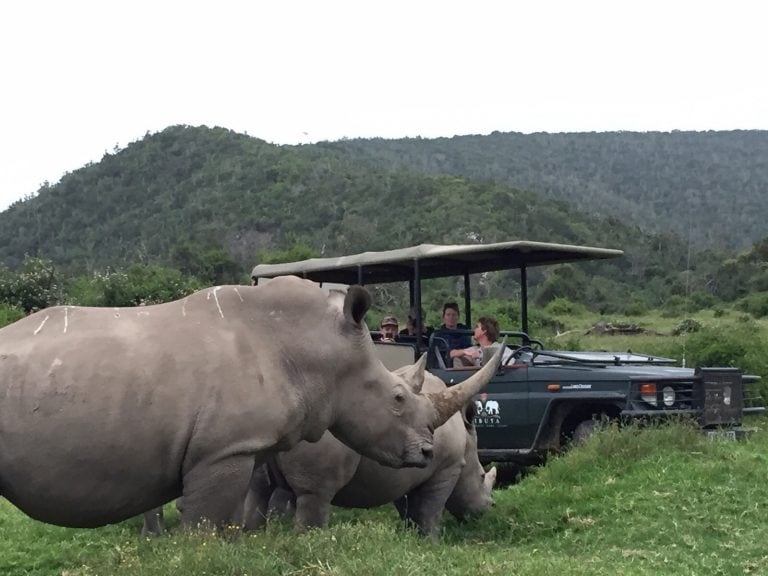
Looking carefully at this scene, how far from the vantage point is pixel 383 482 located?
24.1 ft

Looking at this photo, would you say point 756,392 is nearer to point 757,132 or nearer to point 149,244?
point 149,244

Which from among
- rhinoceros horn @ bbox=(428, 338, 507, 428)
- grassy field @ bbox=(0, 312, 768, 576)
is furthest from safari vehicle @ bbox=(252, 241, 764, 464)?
rhinoceros horn @ bbox=(428, 338, 507, 428)

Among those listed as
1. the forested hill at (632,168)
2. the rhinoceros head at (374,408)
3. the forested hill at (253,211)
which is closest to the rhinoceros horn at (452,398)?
the rhinoceros head at (374,408)

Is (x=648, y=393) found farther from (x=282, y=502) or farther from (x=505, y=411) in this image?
(x=282, y=502)

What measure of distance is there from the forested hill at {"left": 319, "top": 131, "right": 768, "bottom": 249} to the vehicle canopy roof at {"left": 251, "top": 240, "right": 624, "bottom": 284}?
60.4 meters

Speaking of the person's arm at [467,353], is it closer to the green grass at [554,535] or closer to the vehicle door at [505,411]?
the vehicle door at [505,411]

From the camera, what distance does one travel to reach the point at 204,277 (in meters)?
41.9

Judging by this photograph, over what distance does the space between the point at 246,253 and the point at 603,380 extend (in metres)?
45.2

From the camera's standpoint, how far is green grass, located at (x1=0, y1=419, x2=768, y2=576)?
16.3 feet

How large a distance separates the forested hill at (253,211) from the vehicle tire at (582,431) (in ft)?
102

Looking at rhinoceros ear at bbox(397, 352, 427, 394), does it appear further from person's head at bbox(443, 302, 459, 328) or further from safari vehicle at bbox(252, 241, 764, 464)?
person's head at bbox(443, 302, 459, 328)

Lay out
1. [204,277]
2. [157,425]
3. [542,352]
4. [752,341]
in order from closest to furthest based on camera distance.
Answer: [157,425] < [542,352] < [752,341] < [204,277]

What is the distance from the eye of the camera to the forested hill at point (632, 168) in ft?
270

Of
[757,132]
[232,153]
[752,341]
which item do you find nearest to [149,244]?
[232,153]
